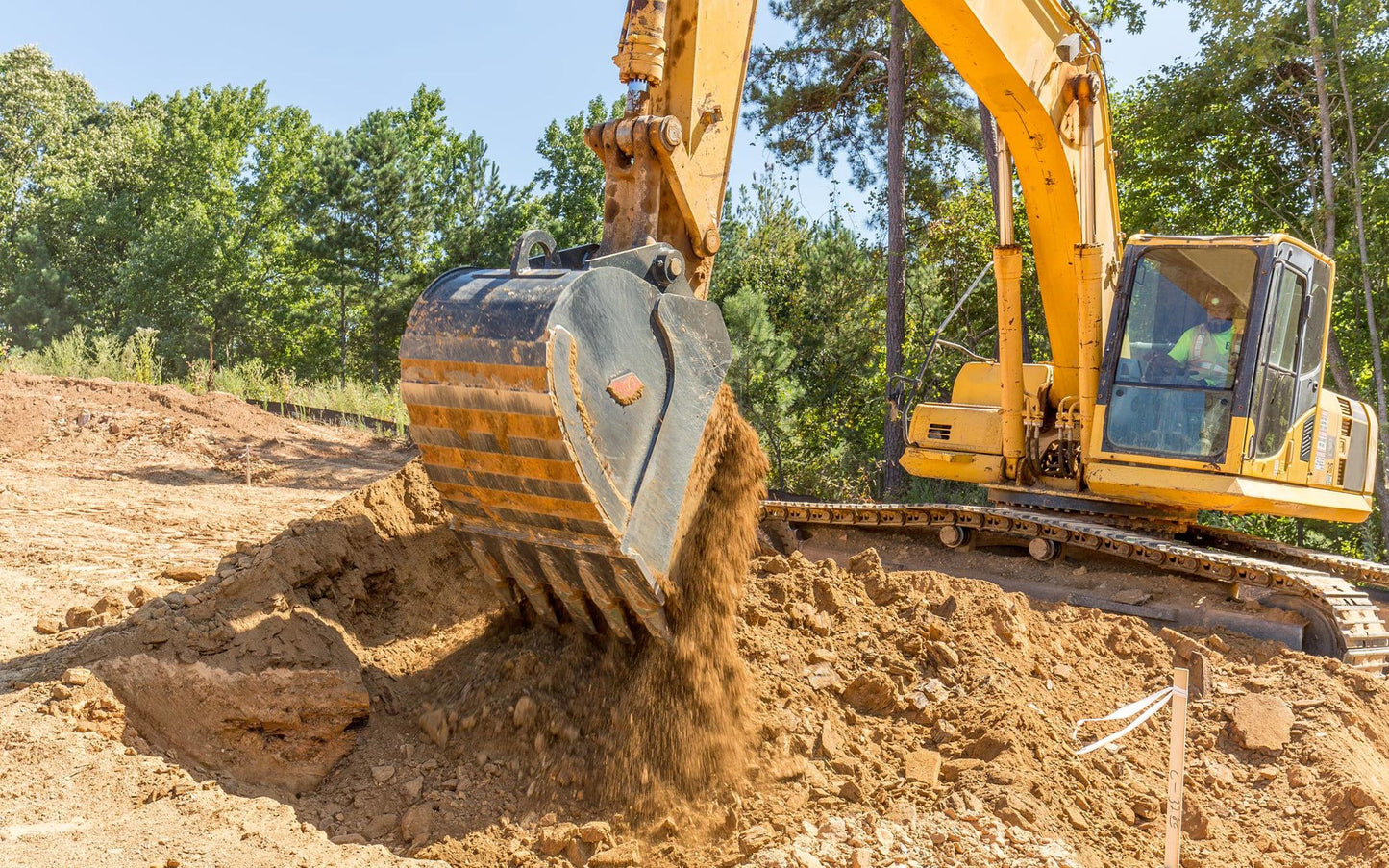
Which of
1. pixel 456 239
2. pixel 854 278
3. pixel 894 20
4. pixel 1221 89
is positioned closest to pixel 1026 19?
pixel 894 20

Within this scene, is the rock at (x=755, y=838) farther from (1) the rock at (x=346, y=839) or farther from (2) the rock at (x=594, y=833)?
(1) the rock at (x=346, y=839)

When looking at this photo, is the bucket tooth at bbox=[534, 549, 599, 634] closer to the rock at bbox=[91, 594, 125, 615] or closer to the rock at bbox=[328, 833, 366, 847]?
the rock at bbox=[328, 833, 366, 847]

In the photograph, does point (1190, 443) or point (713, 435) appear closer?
point (713, 435)

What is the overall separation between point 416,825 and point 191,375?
536 inches

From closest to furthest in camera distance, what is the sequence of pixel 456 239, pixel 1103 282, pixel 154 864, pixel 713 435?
pixel 154 864, pixel 713 435, pixel 1103 282, pixel 456 239

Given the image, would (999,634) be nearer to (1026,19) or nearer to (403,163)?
(1026,19)

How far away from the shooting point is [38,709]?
12.3 ft

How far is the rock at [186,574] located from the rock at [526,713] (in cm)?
234

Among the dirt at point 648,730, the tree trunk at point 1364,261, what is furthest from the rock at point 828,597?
the tree trunk at point 1364,261

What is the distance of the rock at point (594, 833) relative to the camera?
3.44 metres

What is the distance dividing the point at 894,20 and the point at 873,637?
11076 millimetres

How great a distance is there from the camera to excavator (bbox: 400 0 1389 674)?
11.1 ft

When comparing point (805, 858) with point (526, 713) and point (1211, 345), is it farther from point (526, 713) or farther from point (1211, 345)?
point (1211, 345)

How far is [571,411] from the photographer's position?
3.22 meters
